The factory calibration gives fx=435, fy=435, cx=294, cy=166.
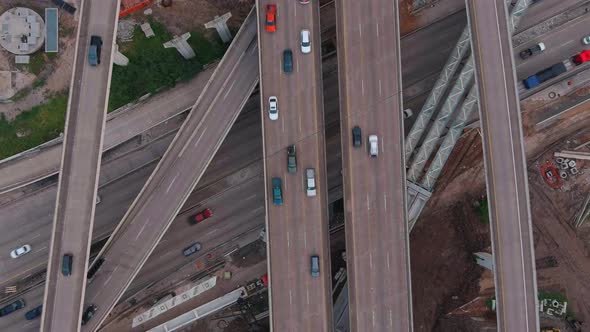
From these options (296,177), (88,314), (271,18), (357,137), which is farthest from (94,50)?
(357,137)

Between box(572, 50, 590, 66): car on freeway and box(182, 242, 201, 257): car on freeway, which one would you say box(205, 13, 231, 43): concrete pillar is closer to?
box(182, 242, 201, 257): car on freeway

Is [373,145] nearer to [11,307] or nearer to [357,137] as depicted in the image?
[357,137]

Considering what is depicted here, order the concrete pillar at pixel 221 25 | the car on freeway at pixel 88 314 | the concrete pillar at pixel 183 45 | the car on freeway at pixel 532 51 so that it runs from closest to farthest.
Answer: the car on freeway at pixel 88 314
the concrete pillar at pixel 183 45
the concrete pillar at pixel 221 25
the car on freeway at pixel 532 51

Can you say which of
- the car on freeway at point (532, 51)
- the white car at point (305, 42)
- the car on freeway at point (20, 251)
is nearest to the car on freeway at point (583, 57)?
the car on freeway at point (532, 51)

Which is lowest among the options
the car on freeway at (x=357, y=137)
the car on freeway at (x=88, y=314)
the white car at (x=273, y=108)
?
the car on freeway at (x=88, y=314)

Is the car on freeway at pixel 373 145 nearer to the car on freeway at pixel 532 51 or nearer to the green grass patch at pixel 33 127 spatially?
the car on freeway at pixel 532 51

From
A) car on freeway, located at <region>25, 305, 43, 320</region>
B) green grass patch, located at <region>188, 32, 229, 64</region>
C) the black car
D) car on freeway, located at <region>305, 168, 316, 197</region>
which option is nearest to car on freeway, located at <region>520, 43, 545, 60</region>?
car on freeway, located at <region>305, 168, 316, 197</region>
